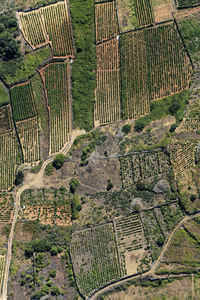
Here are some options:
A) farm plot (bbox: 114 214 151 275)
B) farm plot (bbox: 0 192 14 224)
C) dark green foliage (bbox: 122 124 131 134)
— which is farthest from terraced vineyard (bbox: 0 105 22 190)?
farm plot (bbox: 114 214 151 275)

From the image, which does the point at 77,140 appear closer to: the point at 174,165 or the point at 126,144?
the point at 126,144

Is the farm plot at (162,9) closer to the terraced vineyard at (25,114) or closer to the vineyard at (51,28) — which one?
the vineyard at (51,28)

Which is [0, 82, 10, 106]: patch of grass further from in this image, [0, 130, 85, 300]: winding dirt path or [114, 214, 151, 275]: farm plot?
[114, 214, 151, 275]: farm plot

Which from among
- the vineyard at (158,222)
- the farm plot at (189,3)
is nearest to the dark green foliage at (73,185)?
the vineyard at (158,222)

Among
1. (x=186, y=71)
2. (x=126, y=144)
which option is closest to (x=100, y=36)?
(x=186, y=71)

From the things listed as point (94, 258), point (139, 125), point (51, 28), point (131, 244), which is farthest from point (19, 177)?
point (51, 28)

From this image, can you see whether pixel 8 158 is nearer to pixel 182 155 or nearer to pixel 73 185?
pixel 73 185
